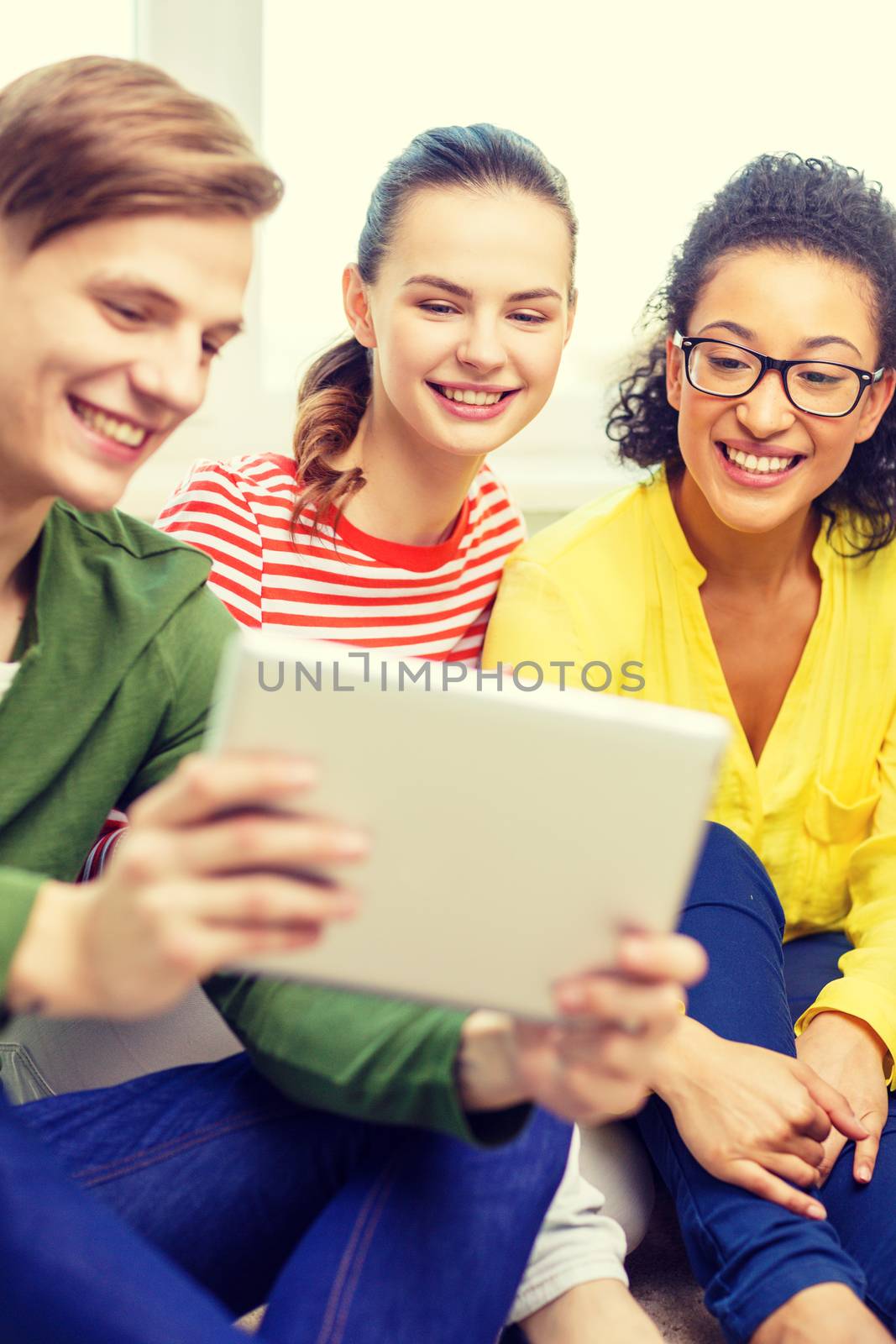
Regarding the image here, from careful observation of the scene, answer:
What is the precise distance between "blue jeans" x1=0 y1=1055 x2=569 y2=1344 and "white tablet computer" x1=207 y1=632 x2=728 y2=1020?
0.21 metres

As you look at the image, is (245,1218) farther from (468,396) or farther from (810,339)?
(810,339)

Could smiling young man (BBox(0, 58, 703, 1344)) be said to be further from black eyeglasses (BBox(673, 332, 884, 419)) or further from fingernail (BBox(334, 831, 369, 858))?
black eyeglasses (BBox(673, 332, 884, 419))

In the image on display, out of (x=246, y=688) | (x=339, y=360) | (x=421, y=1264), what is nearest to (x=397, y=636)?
(x=339, y=360)

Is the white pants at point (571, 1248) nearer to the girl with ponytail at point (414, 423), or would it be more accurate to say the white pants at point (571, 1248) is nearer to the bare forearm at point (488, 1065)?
the bare forearm at point (488, 1065)

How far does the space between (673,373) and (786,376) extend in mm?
147

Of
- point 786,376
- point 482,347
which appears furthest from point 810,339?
point 482,347

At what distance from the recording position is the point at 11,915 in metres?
0.74

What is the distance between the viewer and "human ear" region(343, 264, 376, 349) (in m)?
1.56

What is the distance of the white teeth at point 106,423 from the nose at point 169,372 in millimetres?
27

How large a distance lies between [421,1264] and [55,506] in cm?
59

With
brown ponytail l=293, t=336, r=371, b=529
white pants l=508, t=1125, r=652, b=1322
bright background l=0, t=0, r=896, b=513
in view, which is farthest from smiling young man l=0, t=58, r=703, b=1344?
bright background l=0, t=0, r=896, b=513

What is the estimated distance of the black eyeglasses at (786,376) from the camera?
1410mm

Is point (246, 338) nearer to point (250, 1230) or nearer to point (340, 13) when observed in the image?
point (340, 13)

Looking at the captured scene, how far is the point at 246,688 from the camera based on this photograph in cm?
65
